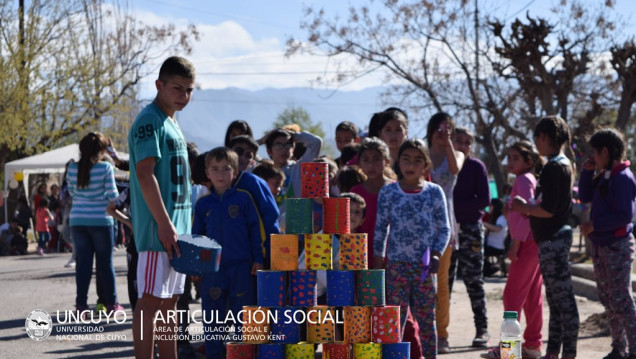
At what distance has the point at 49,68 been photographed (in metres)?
34.8

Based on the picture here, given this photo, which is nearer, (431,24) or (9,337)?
(9,337)

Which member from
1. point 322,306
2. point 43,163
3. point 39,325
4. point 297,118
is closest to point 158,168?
point 322,306

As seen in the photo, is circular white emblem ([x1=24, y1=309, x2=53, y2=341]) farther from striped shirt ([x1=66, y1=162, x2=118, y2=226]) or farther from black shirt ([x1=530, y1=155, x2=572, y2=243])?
black shirt ([x1=530, y1=155, x2=572, y2=243])

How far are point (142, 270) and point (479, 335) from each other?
396 centimetres

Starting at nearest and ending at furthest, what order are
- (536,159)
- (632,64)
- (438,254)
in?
1. (438,254)
2. (536,159)
3. (632,64)

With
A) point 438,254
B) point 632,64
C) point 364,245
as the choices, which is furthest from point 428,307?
point 632,64

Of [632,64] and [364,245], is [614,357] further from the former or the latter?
[632,64]

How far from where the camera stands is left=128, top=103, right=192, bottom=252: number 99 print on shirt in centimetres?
535

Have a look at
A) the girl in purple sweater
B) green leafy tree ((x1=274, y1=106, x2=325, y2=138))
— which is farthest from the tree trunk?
green leafy tree ((x1=274, y1=106, x2=325, y2=138))

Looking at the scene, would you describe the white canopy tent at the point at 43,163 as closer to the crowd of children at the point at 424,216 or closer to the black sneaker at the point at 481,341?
the crowd of children at the point at 424,216

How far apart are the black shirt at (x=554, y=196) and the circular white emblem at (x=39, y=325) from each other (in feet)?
15.3

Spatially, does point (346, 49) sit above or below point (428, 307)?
above

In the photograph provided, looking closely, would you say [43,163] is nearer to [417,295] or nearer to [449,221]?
[449,221]

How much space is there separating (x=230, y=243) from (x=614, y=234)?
119 inches
